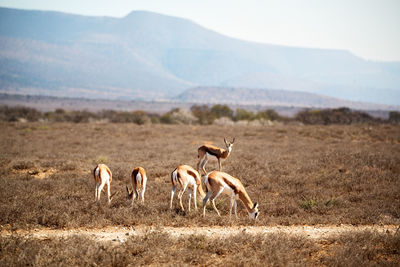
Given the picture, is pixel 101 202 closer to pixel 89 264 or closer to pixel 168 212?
pixel 168 212

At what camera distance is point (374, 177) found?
1459cm

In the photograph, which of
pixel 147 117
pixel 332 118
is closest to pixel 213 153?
pixel 147 117

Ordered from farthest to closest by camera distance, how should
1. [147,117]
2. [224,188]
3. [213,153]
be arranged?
1. [147,117]
2. [213,153]
3. [224,188]

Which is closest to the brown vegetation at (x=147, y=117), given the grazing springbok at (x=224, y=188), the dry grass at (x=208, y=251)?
the grazing springbok at (x=224, y=188)

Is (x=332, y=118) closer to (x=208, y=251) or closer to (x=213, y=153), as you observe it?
(x=213, y=153)

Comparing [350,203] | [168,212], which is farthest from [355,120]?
[168,212]

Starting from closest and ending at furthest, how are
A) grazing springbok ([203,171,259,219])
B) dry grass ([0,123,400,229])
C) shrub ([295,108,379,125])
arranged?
dry grass ([0,123,400,229]), grazing springbok ([203,171,259,219]), shrub ([295,108,379,125])

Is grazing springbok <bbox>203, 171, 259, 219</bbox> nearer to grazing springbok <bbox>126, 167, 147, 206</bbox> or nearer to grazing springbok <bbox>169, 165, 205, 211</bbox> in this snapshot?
grazing springbok <bbox>169, 165, 205, 211</bbox>

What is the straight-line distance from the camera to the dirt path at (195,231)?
26.4ft

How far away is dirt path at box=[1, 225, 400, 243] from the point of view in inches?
317

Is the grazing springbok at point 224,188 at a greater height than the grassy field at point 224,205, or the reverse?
the grazing springbok at point 224,188

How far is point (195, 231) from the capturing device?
814 cm

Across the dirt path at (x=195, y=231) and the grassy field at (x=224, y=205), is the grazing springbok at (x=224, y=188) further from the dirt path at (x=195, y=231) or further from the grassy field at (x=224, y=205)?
the dirt path at (x=195, y=231)

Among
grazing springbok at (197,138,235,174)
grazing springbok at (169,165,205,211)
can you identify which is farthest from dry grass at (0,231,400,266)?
grazing springbok at (197,138,235,174)
